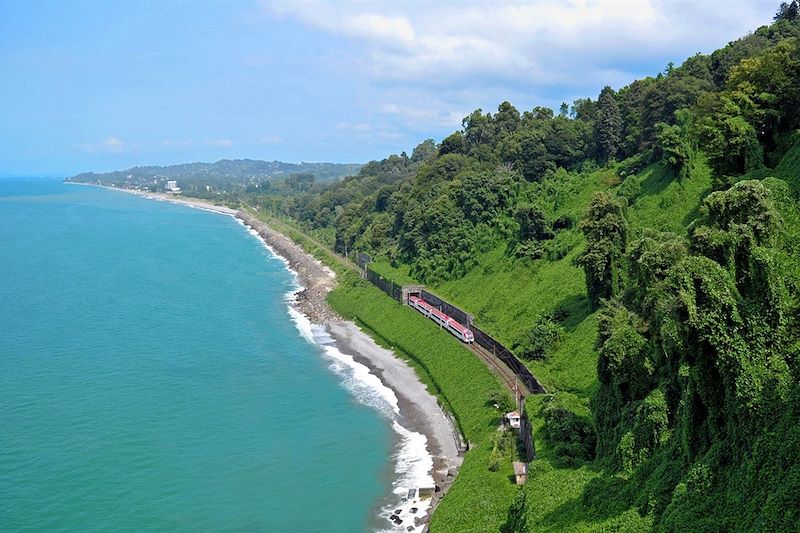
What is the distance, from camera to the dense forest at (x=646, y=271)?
19.1 meters

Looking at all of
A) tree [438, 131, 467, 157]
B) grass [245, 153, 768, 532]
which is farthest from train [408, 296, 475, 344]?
tree [438, 131, 467, 157]

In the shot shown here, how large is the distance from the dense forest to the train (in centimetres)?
234

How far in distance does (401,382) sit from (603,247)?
1881 cm

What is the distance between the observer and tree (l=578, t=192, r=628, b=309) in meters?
44.8

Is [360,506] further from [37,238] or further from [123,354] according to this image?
[37,238]

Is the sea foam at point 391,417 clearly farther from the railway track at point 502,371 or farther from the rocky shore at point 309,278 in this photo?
the railway track at point 502,371

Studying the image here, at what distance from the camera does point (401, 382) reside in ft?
177

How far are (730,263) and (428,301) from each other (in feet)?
155

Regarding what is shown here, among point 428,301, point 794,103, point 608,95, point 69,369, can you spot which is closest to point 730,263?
point 794,103

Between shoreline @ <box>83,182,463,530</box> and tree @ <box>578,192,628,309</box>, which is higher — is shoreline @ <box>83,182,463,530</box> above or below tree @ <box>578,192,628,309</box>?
below

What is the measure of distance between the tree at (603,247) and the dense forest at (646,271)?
128mm

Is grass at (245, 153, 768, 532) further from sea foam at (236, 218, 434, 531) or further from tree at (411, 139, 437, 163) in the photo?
tree at (411, 139, 437, 163)

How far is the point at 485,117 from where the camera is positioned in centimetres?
10612

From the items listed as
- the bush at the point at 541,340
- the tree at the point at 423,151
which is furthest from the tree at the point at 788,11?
the tree at the point at 423,151
